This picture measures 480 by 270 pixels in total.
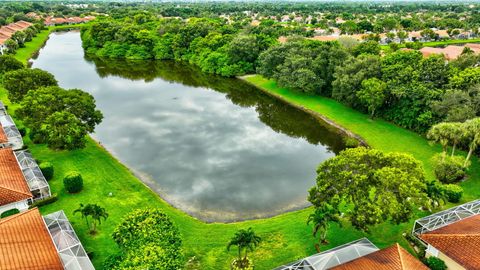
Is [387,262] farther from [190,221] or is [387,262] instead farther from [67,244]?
[67,244]

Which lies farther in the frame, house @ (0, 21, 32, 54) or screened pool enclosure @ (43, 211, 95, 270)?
house @ (0, 21, 32, 54)

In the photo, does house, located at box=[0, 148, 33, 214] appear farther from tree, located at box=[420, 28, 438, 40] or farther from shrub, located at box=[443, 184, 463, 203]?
tree, located at box=[420, 28, 438, 40]

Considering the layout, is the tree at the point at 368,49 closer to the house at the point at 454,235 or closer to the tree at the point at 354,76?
the tree at the point at 354,76

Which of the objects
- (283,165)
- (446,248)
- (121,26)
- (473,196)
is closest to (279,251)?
(446,248)

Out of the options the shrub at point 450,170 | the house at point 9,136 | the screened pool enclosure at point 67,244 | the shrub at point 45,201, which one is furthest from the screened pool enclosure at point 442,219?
the house at point 9,136

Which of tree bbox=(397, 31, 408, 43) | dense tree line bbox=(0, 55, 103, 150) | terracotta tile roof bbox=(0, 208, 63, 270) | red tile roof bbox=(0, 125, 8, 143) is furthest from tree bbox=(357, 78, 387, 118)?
tree bbox=(397, 31, 408, 43)

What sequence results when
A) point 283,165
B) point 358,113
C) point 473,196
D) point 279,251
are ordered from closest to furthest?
1. point 279,251
2. point 473,196
3. point 283,165
4. point 358,113

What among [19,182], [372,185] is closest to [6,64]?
[19,182]

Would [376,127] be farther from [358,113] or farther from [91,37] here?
[91,37]
